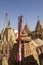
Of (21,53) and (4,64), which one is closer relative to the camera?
(21,53)

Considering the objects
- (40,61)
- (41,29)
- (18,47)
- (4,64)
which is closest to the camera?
(40,61)

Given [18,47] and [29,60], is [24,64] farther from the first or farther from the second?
[18,47]

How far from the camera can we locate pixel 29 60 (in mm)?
12734

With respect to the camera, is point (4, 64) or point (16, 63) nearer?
point (16, 63)

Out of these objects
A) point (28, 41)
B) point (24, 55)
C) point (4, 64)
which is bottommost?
point (4, 64)

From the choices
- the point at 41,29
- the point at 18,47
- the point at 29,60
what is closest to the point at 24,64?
the point at 29,60

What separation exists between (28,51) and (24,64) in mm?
1046

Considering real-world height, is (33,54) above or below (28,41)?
below

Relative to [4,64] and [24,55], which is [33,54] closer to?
[24,55]

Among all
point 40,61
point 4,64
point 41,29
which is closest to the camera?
point 40,61

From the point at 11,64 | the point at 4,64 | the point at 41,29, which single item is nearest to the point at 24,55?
the point at 11,64

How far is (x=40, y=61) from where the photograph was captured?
12336mm

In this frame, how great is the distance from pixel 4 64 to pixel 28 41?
104 inches

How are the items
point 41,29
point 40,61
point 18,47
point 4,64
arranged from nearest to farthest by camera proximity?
1. point 40,61
2. point 18,47
3. point 4,64
4. point 41,29
